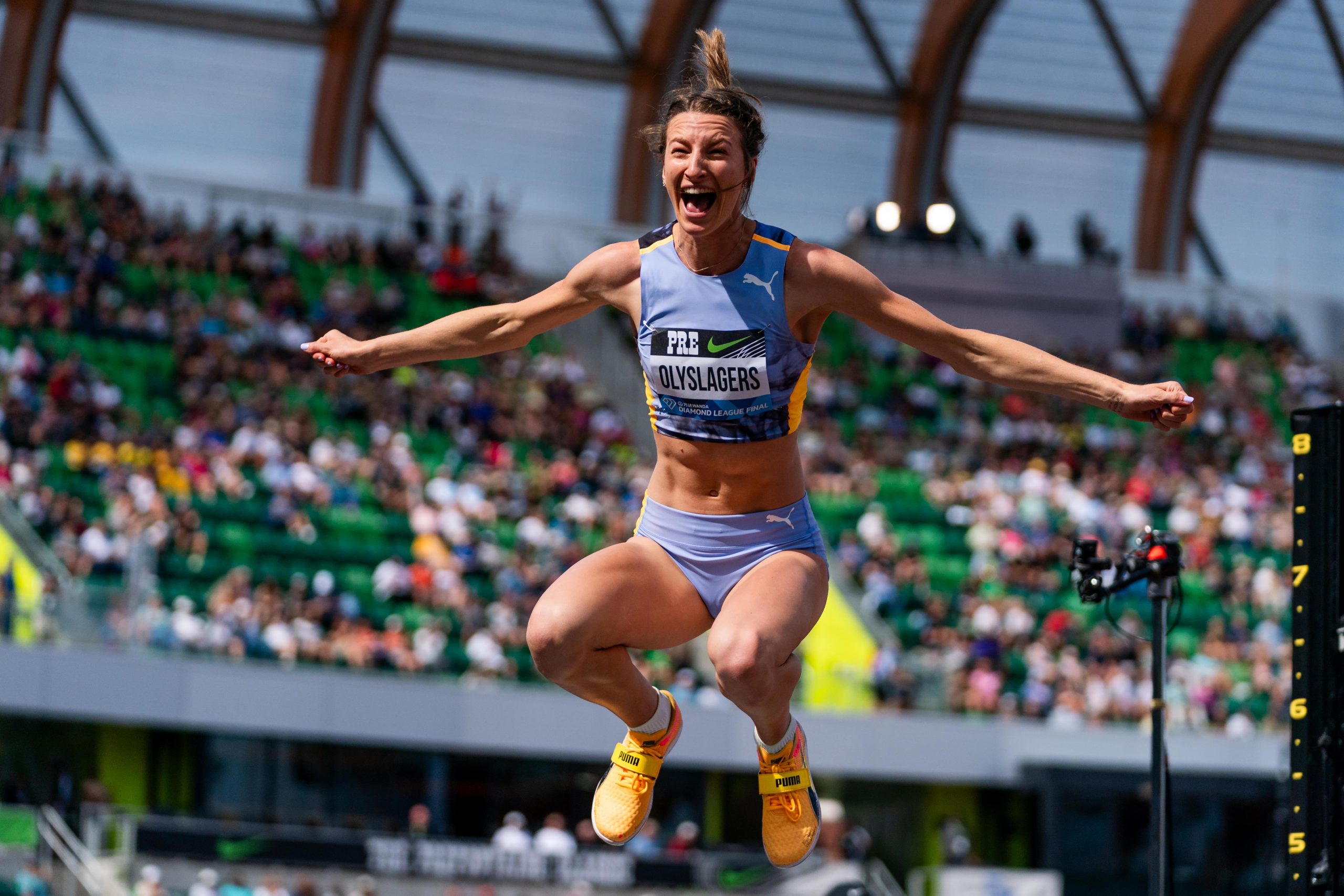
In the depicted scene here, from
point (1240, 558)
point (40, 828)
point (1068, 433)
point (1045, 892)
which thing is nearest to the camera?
point (40, 828)

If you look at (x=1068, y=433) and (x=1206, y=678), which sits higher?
(x=1068, y=433)

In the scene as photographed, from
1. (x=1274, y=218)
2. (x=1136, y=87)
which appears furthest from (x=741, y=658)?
(x=1274, y=218)

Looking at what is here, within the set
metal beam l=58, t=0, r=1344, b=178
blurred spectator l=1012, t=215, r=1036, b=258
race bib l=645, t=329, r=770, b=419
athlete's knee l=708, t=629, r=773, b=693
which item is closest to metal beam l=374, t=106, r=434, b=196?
metal beam l=58, t=0, r=1344, b=178

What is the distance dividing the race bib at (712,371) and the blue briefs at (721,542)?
432 mm

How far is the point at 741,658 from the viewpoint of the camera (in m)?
5.62

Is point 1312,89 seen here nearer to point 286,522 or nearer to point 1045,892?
point 1045,892

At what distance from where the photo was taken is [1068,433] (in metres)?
26.9

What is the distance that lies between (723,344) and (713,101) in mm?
828

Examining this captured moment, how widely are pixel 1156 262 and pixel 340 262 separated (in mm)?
16555

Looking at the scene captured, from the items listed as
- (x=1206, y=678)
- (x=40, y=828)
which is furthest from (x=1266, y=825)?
(x=40, y=828)

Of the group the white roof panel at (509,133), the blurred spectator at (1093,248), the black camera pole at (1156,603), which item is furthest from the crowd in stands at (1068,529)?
the black camera pole at (1156,603)

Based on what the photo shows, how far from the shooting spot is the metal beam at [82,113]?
2939cm

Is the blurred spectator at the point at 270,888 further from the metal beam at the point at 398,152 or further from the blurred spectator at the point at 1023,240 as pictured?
the blurred spectator at the point at 1023,240

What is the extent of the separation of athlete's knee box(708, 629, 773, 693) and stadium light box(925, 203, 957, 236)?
393 inches
